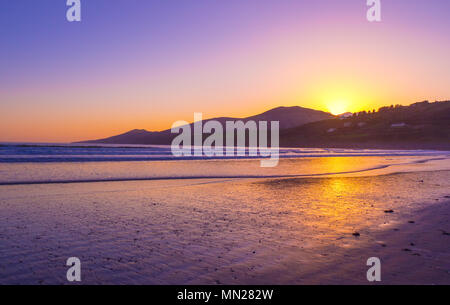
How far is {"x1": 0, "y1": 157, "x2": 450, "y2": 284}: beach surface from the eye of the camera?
145 inches

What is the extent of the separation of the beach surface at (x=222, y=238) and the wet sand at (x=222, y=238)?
17mm

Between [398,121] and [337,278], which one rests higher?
[398,121]

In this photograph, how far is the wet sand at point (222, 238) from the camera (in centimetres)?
369

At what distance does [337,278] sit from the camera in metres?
3.60

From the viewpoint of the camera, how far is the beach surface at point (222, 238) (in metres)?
3.69

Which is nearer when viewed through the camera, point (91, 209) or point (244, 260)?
point (244, 260)

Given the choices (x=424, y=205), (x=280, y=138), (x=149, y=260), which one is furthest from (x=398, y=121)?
(x=149, y=260)

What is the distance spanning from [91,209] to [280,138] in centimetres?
12344

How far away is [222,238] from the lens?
202 inches

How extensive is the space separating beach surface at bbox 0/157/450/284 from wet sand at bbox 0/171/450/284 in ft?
0.05

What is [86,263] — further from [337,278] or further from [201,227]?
[337,278]

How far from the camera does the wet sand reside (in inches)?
145

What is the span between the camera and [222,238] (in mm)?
5125
